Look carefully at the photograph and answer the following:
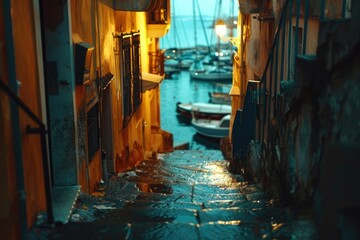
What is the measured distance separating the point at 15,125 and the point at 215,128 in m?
30.9

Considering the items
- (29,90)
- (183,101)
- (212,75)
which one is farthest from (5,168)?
(212,75)

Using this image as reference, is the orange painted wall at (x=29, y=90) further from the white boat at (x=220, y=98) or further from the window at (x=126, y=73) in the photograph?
the white boat at (x=220, y=98)

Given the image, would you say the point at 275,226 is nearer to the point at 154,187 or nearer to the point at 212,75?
the point at 154,187

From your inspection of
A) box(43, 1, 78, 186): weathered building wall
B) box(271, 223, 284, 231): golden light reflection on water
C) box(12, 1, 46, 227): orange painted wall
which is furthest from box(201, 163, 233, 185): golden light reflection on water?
box(12, 1, 46, 227): orange painted wall

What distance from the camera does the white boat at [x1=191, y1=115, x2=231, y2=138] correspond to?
114 feet

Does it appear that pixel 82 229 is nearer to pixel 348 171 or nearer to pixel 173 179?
Answer: pixel 348 171

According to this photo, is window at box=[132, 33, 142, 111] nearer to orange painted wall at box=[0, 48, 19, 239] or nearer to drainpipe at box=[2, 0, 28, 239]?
drainpipe at box=[2, 0, 28, 239]

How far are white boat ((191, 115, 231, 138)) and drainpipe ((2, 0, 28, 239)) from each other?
30.6 meters

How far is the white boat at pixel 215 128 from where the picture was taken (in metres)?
34.7

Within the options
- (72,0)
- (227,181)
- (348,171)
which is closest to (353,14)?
(348,171)

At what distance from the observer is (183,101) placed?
4934 cm

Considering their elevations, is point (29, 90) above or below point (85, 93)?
above

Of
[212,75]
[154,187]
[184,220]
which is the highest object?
[184,220]

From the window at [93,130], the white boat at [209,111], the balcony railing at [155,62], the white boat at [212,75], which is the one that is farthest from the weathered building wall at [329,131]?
the white boat at [212,75]
